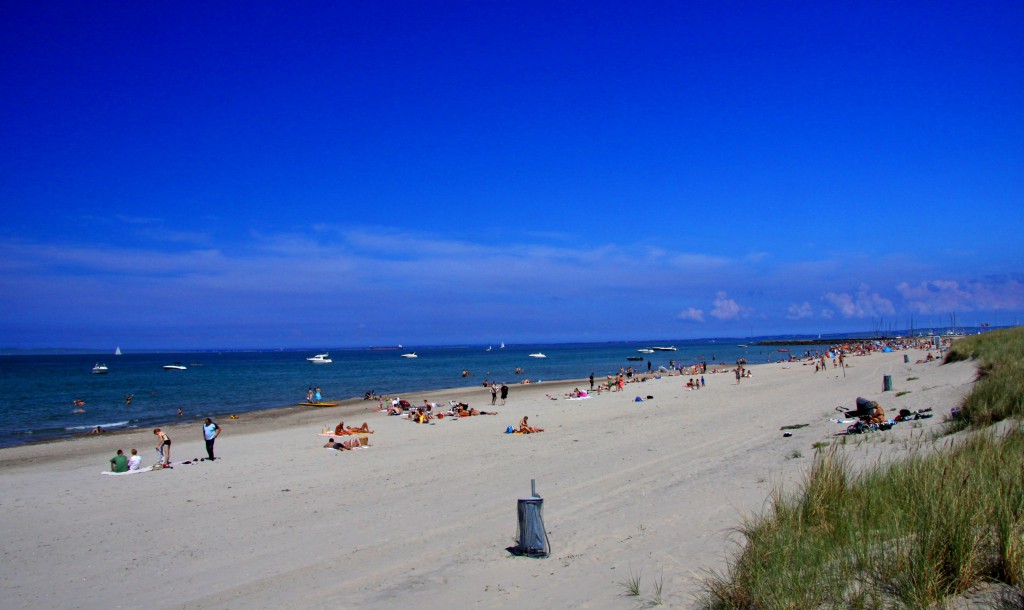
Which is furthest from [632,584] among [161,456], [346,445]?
[161,456]

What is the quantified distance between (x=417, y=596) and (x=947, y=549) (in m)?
4.55

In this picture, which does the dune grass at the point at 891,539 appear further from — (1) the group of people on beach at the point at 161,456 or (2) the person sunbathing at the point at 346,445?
(1) the group of people on beach at the point at 161,456

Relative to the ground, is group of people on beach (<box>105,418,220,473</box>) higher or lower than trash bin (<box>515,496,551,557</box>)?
lower

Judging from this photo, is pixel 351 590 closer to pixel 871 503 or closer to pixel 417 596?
pixel 417 596

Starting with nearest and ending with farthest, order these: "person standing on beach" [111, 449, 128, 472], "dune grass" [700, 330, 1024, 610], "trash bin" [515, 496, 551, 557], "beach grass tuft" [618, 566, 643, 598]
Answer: "dune grass" [700, 330, 1024, 610] < "beach grass tuft" [618, 566, 643, 598] < "trash bin" [515, 496, 551, 557] < "person standing on beach" [111, 449, 128, 472]

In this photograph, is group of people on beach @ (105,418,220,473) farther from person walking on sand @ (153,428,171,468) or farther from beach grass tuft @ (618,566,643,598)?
beach grass tuft @ (618,566,643,598)

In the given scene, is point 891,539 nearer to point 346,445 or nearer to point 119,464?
point 346,445

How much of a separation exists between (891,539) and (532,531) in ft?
12.6

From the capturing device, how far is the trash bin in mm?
7262

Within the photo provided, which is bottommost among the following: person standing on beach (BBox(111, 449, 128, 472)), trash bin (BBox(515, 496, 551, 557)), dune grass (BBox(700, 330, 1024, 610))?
person standing on beach (BBox(111, 449, 128, 472))

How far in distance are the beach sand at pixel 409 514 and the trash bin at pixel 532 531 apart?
17 cm

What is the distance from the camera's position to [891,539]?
15.0ft

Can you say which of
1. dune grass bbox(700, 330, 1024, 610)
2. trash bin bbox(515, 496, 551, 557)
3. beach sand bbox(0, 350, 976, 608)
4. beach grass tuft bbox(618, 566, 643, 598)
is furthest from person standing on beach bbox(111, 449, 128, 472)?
dune grass bbox(700, 330, 1024, 610)

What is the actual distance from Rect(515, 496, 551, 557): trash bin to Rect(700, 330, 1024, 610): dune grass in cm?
227
